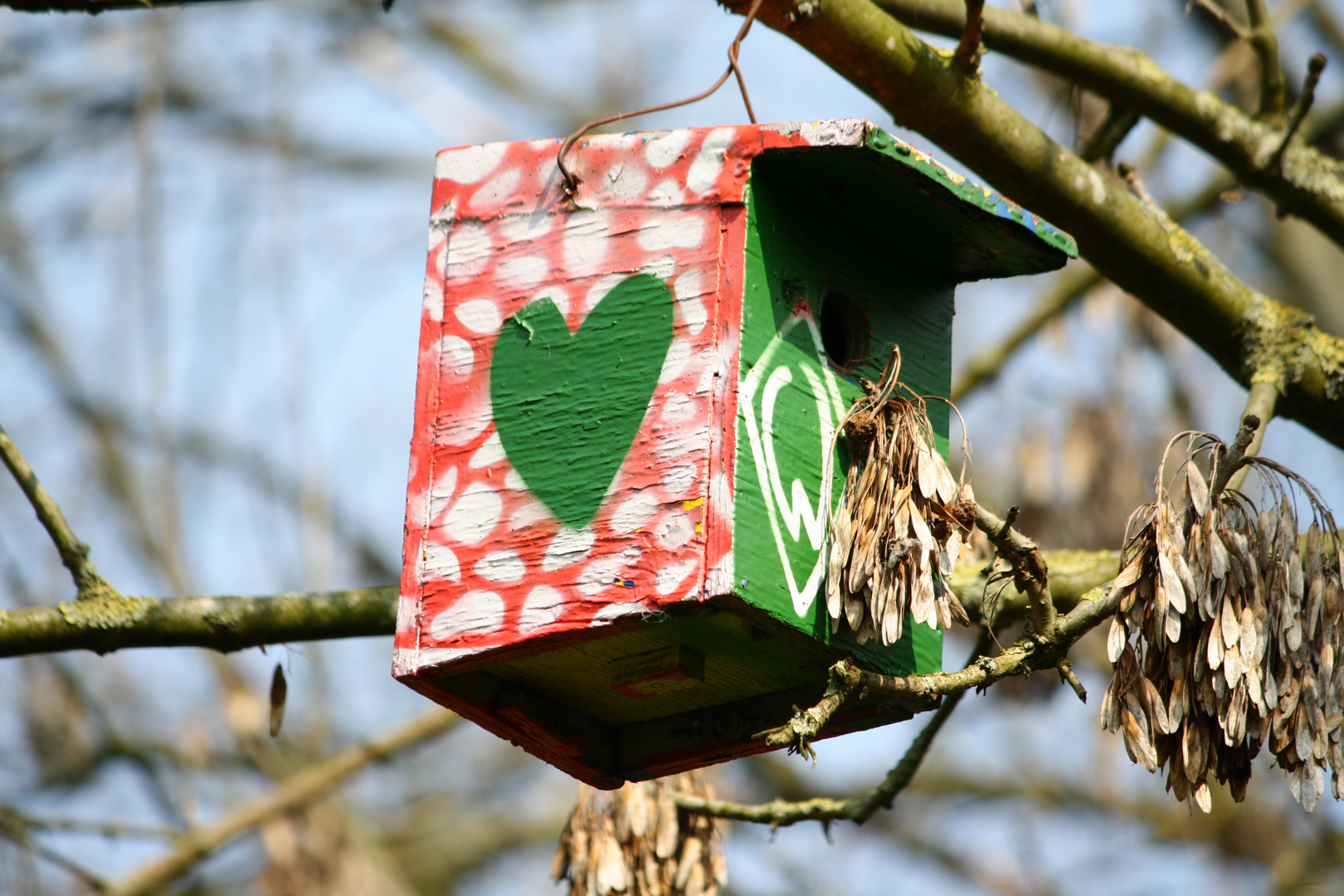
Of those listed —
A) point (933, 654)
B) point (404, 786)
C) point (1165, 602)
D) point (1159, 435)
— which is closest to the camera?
point (1165, 602)

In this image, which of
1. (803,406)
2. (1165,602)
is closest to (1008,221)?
(803,406)

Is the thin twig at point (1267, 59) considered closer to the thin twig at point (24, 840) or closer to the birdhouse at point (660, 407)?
the birdhouse at point (660, 407)

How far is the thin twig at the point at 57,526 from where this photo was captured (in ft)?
10.4

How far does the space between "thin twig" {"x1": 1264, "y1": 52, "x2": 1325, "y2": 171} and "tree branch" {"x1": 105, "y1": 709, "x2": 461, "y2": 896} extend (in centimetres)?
227

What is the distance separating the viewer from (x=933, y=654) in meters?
2.90

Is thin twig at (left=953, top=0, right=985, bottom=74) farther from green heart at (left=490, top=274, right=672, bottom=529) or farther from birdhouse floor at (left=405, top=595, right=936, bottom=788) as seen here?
birdhouse floor at (left=405, top=595, right=936, bottom=788)

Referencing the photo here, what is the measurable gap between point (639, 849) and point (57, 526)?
4.23 ft

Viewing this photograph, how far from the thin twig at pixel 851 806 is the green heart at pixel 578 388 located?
3.05ft

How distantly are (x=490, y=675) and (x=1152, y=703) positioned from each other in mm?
1053

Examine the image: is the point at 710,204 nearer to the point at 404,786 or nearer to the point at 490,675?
the point at 490,675

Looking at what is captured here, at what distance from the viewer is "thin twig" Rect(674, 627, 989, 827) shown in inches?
129

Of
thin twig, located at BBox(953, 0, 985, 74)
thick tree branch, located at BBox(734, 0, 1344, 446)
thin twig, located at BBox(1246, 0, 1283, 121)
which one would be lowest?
thick tree branch, located at BBox(734, 0, 1344, 446)

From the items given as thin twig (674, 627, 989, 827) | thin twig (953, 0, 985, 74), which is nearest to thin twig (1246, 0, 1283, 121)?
thin twig (953, 0, 985, 74)

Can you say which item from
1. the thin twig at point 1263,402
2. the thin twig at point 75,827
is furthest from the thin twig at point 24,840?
the thin twig at point 1263,402
